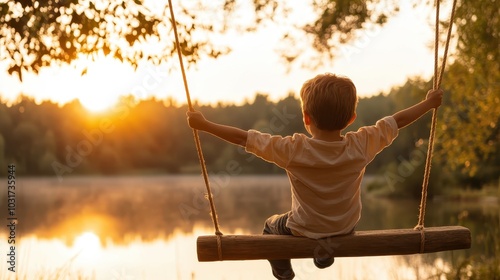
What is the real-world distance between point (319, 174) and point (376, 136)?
38 centimetres

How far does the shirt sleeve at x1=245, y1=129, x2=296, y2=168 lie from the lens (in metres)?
3.42

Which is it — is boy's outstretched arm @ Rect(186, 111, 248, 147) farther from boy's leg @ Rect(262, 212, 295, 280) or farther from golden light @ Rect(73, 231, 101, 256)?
golden light @ Rect(73, 231, 101, 256)

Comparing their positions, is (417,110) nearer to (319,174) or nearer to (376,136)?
(376,136)

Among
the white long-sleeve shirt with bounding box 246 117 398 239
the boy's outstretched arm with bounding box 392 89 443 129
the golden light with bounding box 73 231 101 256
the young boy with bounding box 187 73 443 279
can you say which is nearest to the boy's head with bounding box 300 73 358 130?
the young boy with bounding box 187 73 443 279

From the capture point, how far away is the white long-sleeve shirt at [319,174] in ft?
11.3

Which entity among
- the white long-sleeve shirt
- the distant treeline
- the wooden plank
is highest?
the distant treeline

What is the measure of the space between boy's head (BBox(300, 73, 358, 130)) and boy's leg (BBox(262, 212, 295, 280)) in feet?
1.87

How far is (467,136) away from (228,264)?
35.5 feet

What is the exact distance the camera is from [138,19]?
5.80 metres

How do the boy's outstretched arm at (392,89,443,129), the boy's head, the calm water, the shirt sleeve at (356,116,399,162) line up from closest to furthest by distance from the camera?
the boy's head → the shirt sleeve at (356,116,399,162) → the boy's outstretched arm at (392,89,443,129) → the calm water

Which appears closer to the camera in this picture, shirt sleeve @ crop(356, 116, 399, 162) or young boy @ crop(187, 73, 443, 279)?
young boy @ crop(187, 73, 443, 279)

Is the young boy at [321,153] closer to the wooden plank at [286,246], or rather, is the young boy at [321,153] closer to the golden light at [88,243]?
the wooden plank at [286,246]

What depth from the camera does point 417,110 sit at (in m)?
3.83

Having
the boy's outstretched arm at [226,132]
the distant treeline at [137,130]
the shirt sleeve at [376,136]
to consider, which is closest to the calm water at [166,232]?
the distant treeline at [137,130]
